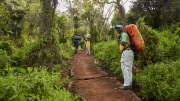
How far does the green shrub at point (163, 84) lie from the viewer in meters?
2.67

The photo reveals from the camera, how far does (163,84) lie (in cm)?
301

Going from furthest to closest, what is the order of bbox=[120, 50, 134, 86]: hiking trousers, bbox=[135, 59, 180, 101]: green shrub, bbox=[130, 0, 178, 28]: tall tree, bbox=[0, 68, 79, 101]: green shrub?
bbox=[130, 0, 178, 28]: tall tree → bbox=[120, 50, 134, 86]: hiking trousers → bbox=[135, 59, 180, 101]: green shrub → bbox=[0, 68, 79, 101]: green shrub

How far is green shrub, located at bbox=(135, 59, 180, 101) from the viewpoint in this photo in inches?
105

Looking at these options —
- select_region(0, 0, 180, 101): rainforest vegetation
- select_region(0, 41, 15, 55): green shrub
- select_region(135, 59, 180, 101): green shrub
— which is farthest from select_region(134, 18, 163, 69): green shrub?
select_region(0, 41, 15, 55): green shrub

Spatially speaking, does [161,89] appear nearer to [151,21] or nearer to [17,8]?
[151,21]

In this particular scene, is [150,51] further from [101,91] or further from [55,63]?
[55,63]

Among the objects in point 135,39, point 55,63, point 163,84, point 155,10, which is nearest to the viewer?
point 163,84

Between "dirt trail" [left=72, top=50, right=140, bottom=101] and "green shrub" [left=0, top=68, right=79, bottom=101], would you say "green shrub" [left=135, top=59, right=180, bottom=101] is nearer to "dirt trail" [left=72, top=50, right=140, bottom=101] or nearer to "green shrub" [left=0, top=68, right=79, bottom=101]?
"dirt trail" [left=72, top=50, right=140, bottom=101]

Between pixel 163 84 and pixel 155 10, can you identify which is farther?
pixel 155 10

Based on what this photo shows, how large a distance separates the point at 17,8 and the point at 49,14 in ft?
41.5

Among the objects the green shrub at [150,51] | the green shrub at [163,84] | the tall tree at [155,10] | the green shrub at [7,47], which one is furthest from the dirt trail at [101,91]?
the tall tree at [155,10]

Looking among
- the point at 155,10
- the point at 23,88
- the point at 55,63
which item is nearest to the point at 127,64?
the point at 23,88

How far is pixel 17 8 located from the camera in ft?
51.6

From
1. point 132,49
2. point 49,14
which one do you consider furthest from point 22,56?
point 132,49
